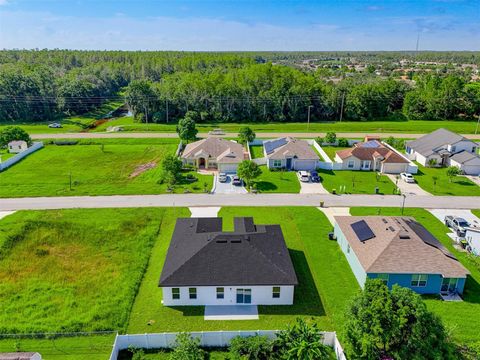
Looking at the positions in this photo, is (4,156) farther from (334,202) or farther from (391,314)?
(391,314)

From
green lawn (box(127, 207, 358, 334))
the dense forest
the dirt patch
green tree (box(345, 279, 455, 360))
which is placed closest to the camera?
green tree (box(345, 279, 455, 360))

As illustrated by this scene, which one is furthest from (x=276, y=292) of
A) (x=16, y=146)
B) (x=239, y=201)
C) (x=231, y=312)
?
(x=16, y=146)

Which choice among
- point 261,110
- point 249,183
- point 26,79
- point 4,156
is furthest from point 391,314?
A: point 26,79

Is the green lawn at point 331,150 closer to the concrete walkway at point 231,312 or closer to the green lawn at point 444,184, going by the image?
the green lawn at point 444,184

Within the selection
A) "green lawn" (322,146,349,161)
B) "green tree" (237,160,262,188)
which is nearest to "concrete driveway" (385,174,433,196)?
"green lawn" (322,146,349,161)

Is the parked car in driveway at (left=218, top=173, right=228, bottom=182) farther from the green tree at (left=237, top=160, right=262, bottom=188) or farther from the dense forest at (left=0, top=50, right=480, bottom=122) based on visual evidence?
the dense forest at (left=0, top=50, right=480, bottom=122)
